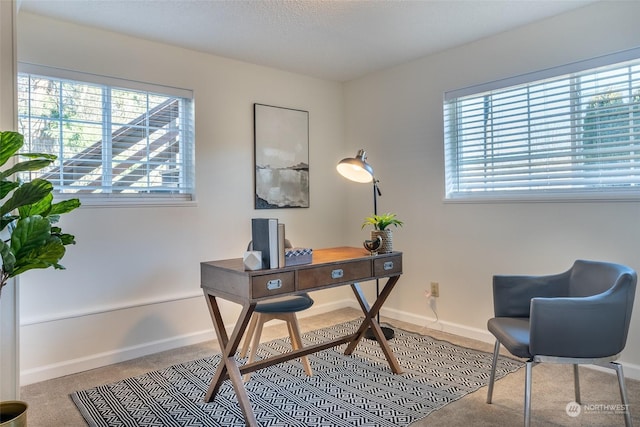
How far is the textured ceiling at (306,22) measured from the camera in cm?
262

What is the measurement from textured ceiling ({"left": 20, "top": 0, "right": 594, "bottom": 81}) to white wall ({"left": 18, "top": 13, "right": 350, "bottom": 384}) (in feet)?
0.58

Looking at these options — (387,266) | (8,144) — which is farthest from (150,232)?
(387,266)

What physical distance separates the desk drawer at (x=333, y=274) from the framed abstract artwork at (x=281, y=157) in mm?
1560

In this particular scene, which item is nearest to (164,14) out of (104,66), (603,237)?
(104,66)

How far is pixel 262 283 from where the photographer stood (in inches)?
79.0

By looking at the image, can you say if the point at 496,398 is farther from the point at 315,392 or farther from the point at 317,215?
the point at 317,215

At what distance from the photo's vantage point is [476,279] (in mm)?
3363

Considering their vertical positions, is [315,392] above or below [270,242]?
below

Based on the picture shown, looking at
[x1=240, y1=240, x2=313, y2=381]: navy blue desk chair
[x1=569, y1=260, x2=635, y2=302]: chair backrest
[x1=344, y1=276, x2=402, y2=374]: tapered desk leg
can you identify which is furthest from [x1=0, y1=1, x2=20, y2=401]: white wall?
[x1=569, y1=260, x2=635, y2=302]: chair backrest

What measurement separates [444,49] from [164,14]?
7.05 feet

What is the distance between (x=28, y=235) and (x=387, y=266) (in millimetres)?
1841

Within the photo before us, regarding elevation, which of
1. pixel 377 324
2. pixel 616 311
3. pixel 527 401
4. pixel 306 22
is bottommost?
pixel 527 401

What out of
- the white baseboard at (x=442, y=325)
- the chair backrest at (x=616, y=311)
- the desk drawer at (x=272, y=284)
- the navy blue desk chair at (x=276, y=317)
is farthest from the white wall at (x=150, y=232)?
the chair backrest at (x=616, y=311)

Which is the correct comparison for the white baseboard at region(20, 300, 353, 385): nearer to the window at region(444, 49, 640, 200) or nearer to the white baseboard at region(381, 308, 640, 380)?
the white baseboard at region(381, 308, 640, 380)
